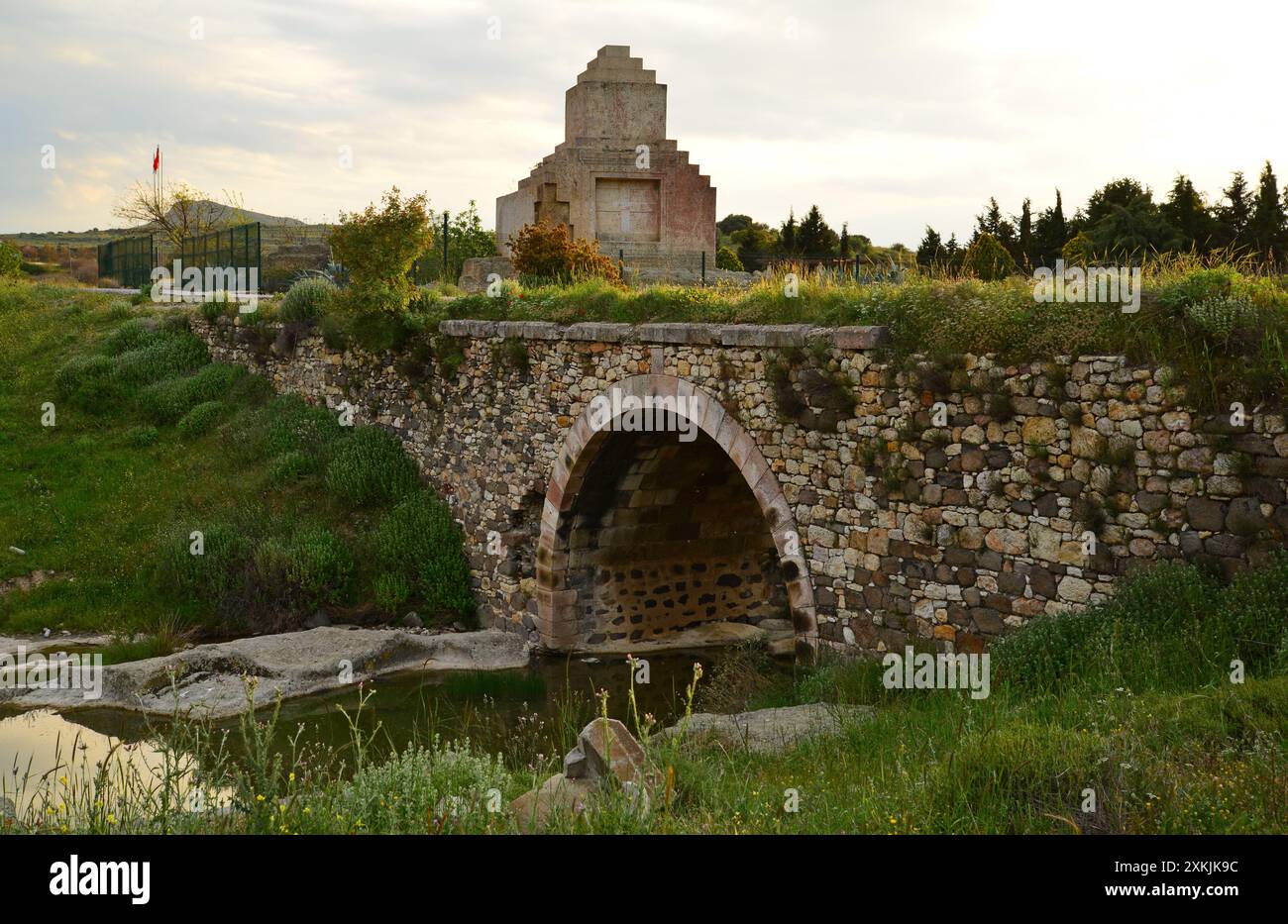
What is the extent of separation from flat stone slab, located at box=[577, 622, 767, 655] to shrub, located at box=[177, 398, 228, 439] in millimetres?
9061

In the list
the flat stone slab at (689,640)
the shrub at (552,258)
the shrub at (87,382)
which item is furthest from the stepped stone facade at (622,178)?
the flat stone slab at (689,640)

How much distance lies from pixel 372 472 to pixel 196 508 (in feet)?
9.50

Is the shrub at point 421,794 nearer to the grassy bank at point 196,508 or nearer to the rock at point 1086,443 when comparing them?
the rock at point 1086,443

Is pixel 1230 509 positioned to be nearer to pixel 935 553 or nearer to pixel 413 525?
pixel 935 553

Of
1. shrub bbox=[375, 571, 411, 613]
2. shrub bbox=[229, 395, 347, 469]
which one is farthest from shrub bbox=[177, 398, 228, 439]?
shrub bbox=[375, 571, 411, 613]

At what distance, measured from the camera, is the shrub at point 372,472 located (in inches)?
667

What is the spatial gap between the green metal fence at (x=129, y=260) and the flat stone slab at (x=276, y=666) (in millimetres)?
19965

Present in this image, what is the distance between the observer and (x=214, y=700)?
12.2 m

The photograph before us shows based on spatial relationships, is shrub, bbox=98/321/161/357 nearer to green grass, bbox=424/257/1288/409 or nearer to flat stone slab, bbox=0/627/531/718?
flat stone slab, bbox=0/627/531/718

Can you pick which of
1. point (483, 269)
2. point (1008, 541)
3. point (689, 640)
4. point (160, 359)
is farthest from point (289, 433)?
point (1008, 541)

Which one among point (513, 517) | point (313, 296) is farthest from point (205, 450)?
point (513, 517)

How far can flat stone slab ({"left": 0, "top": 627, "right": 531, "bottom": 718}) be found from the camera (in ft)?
40.9

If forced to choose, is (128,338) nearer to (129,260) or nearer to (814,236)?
(129,260)

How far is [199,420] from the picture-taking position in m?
19.8
